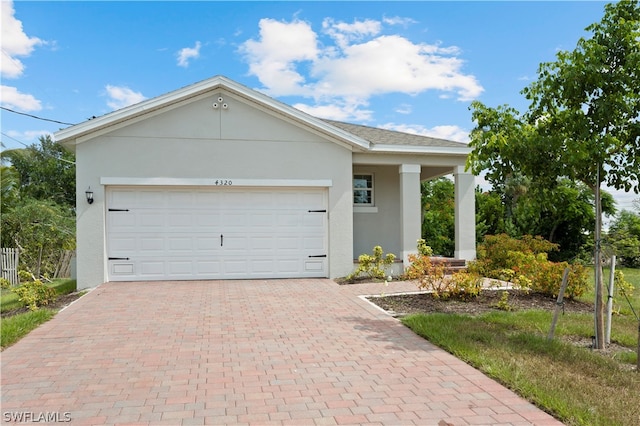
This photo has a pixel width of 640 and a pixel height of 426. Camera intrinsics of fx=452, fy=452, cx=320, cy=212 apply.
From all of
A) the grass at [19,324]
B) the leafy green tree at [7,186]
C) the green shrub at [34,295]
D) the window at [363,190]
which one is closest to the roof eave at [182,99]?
the window at [363,190]

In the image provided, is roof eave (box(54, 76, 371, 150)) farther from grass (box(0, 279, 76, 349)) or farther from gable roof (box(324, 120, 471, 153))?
grass (box(0, 279, 76, 349))

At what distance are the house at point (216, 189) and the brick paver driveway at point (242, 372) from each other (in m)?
3.28

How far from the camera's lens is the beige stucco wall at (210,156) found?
1100 centimetres

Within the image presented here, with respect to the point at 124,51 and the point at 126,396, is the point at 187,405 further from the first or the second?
the point at 124,51

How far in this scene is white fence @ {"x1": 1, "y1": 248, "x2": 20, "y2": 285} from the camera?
14562 millimetres

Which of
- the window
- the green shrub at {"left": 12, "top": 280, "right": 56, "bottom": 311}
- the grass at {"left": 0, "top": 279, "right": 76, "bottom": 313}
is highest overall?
the window

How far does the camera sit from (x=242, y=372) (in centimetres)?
493

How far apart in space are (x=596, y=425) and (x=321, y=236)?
353 inches

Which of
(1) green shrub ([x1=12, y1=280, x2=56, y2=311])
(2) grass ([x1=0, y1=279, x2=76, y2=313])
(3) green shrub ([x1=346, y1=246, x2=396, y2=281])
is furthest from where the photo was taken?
(3) green shrub ([x1=346, y1=246, x2=396, y2=281])

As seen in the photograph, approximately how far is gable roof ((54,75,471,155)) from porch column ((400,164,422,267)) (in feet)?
2.33

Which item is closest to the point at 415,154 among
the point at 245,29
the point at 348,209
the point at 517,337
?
the point at 348,209

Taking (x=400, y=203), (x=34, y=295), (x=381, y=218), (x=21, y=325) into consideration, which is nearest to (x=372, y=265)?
(x=400, y=203)

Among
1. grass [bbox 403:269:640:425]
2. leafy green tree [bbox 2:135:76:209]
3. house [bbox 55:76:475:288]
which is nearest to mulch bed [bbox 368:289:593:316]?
grass [bbox 403:269:640:425]

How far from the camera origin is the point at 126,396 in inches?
168
